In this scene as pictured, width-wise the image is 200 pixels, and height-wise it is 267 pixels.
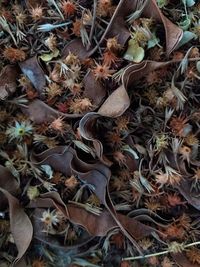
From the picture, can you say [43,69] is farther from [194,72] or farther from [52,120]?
[194,72]

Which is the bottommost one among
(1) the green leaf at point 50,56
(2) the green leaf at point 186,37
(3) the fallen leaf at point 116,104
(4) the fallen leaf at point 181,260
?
(4) the fallen leaf at point 181,260

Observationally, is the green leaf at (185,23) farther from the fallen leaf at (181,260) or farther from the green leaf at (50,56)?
the fallen leaf at (181,260)

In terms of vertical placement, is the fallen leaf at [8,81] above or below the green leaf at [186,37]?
above

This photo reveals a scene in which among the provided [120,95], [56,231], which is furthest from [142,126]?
[56,231]

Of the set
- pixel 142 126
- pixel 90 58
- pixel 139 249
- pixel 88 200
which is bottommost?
pixel 139 249

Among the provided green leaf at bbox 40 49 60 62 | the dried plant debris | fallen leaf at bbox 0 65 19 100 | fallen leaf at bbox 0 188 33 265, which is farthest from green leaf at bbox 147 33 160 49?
fallen leaf at bbox 0 188 33 265

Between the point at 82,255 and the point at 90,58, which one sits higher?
the point at 90,58

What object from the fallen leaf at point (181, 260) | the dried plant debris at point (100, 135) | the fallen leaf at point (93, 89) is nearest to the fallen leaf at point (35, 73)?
the dried plant debris at point (100, 135)

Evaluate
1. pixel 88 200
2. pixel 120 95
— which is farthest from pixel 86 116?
pixel 88 200
